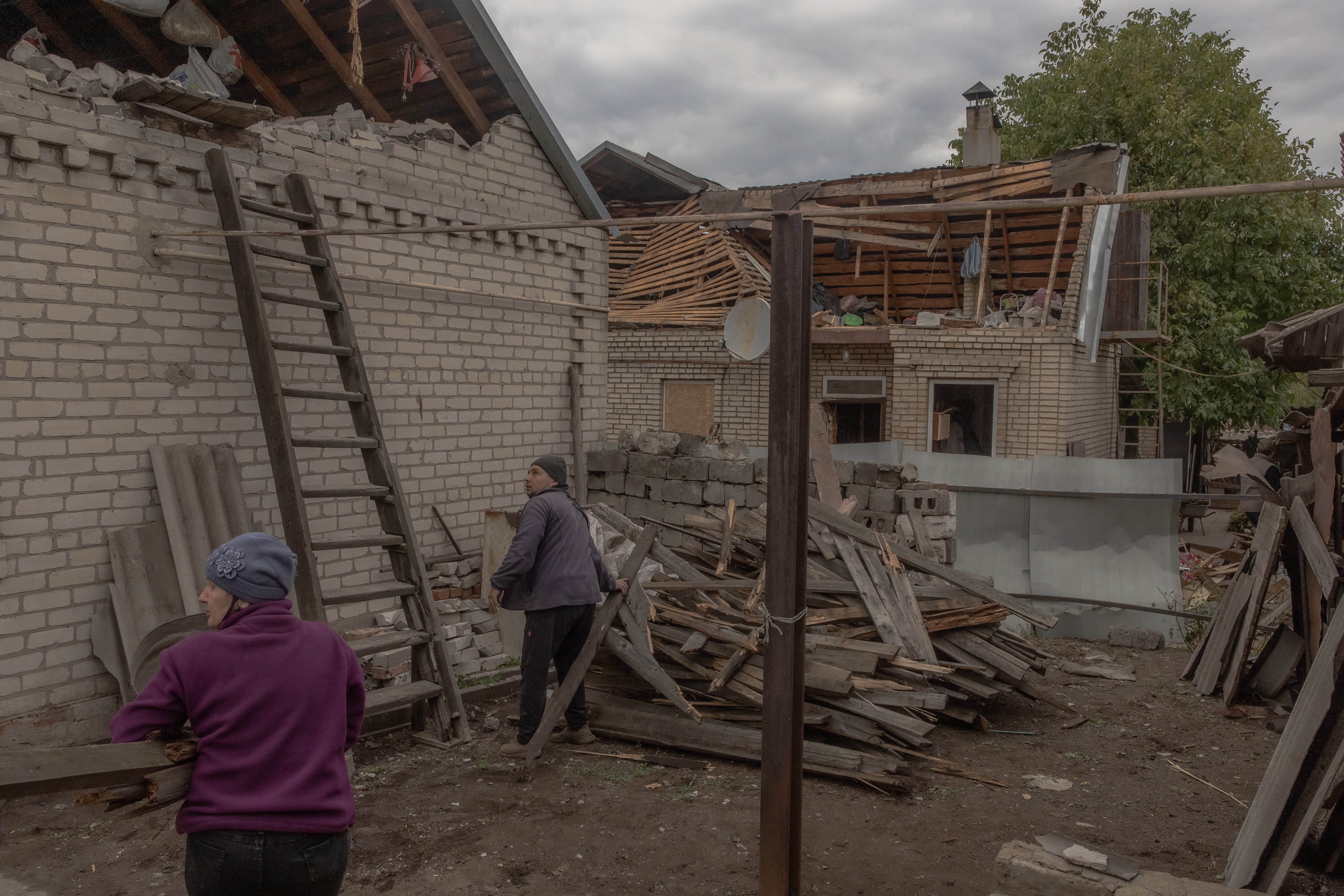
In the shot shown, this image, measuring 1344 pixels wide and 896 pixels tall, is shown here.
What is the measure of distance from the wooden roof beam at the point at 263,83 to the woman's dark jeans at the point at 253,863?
6.20 metres

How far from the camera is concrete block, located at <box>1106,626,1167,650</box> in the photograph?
925cm

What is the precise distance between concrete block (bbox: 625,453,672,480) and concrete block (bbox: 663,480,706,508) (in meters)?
0.10

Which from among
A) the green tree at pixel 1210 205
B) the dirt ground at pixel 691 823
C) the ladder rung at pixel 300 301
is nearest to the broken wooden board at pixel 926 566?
the dirt ground at pixel 691 823

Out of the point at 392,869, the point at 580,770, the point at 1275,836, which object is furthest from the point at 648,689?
the point at 1275,836

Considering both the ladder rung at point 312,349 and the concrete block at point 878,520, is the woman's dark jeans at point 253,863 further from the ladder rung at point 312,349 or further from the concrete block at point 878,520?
the concrete block at point 878,520

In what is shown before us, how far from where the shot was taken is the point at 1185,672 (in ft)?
26.5

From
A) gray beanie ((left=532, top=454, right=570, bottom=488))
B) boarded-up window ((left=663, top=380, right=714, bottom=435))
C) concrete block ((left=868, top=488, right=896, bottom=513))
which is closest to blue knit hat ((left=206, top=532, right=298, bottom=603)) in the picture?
gray beanie ((left=532, top=454, right=570, bottom=488))

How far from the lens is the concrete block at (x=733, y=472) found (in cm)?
945

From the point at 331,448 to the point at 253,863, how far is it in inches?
168

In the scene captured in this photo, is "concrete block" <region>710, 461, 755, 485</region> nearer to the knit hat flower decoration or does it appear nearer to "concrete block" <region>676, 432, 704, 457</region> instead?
"concrete block" <region>676, 432, 704, 457</region>

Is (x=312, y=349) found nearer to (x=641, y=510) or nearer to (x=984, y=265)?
(x=641, y=510)

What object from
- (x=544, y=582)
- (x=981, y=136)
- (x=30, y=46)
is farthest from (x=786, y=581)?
(x=981, y=136)

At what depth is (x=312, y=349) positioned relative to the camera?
604cm

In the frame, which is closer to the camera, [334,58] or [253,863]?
[253,863]
